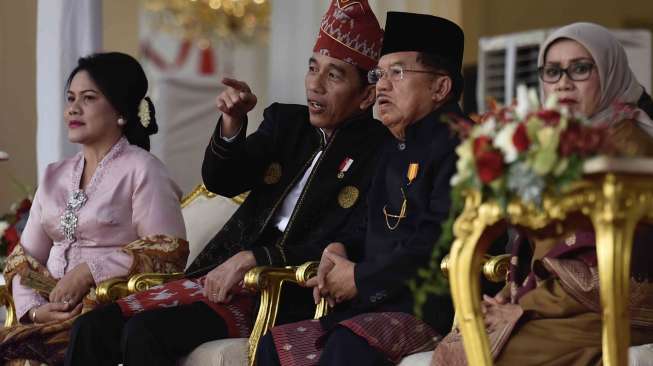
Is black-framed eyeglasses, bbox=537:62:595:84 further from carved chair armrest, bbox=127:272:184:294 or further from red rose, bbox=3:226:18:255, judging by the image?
red rose, bbox=3:226:18:255

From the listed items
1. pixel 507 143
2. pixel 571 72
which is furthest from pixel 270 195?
pixel 507 143

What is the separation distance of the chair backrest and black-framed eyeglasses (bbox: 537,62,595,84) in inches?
64.1

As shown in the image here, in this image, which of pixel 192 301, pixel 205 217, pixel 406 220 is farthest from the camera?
pixel 205 217

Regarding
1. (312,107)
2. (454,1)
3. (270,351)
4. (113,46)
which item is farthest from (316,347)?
(454,1)

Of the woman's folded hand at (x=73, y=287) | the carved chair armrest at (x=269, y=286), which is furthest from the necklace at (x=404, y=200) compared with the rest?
the woman's folded hand at (x=73, y=287)

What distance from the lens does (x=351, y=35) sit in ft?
13.1

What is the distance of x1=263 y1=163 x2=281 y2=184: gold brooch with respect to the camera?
412cm

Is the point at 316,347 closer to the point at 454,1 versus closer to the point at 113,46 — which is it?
the point at 113,46

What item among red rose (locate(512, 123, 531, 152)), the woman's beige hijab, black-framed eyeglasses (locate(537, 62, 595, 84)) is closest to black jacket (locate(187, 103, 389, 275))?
black-framed eyeglasses (locate(537, 62, 595, 84))

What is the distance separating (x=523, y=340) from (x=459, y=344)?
0.53 ft

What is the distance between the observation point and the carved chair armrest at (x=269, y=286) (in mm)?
3629

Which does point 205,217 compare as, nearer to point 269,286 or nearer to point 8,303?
point 8,303

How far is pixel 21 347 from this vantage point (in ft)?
13.0

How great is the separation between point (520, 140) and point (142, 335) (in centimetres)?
159
